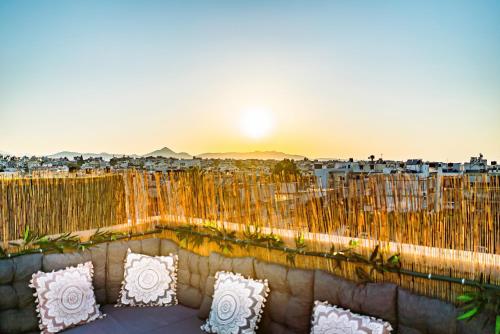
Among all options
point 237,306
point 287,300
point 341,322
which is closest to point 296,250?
point 287,300

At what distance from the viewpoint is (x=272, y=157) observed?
7.52 m

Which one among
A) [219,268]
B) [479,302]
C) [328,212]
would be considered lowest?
[219,268]

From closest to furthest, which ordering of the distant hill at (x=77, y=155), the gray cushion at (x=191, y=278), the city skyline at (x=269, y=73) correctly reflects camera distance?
1. the gray cushion at (x=191, y=278)
2. the city skyline at (x=269, y=73)
3. the distant hill at (x=77, y=155)

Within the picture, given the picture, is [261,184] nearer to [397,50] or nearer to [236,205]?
[236,205]

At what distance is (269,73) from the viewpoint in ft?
17.0

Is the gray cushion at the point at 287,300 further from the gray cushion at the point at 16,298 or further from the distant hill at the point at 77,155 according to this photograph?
the distant hill at the point at 77,155

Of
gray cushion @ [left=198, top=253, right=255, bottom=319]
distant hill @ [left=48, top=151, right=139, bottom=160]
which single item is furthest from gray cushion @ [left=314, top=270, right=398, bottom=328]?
distant hill @ [left=48, top=151, right=139, bottom=160]

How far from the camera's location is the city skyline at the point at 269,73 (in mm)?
4422

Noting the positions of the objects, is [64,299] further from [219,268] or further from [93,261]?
[219,268]

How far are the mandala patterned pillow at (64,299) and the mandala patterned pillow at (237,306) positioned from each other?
33.8 inches

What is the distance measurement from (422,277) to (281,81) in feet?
11.9

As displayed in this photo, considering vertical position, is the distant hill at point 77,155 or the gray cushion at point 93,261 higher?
the distant hill at point 77,155

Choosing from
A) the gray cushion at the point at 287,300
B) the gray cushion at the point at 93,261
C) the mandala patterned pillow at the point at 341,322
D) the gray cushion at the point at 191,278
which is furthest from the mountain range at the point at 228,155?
the mandala patterned pillow at the point at 341,322

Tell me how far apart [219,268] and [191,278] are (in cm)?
38
